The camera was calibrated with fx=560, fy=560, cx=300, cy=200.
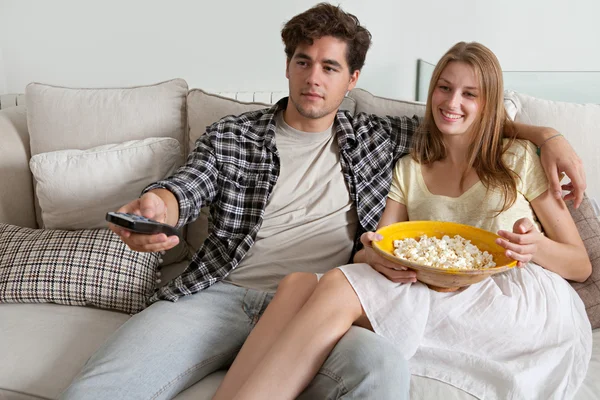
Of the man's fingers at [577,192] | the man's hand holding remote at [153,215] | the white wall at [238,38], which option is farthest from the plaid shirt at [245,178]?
the white wall at [238,38]

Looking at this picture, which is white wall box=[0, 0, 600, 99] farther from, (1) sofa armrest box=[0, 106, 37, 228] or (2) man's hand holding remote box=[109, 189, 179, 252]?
(2) man's hand holding remote box=[109, 189, 179, 252]

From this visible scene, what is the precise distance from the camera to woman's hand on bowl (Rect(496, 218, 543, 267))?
1.31 metres

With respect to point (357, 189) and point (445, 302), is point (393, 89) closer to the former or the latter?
point (357, 189)

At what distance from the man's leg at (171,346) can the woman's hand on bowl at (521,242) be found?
0.66 meters

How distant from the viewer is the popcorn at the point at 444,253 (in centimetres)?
133

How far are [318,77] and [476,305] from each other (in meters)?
0.81

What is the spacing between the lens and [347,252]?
170cm

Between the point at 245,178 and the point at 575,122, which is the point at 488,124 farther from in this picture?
the point at 245,178

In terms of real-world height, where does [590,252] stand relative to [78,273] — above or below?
above

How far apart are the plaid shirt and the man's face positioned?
0.10 metres

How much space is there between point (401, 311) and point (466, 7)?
174 cm

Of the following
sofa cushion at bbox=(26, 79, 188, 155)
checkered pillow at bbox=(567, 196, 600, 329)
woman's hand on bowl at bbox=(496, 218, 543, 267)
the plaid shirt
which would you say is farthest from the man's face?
checkered pillow at bbox=(567, 196, 600, 329)

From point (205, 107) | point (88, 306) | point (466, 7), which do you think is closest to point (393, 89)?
point (466, 7)

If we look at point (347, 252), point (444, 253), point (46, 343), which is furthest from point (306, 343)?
point (46, 343)
